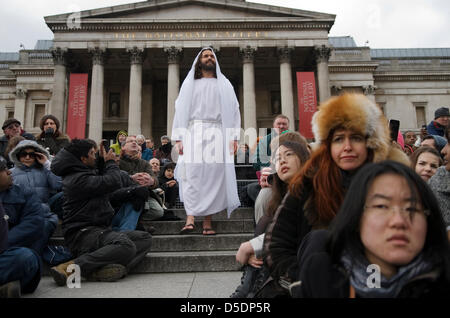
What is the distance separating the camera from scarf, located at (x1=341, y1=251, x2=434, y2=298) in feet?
4.57

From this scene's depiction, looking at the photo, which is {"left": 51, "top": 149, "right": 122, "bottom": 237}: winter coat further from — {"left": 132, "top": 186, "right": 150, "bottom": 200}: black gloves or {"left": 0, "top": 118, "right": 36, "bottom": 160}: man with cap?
{"left": 0, "top": 118, "right": 36, "bottom": 160}: man with cap

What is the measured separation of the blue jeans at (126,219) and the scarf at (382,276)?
3.69 meters

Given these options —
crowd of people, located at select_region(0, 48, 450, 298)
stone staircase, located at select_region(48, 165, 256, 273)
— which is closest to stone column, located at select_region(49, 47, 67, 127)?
crowd of people, located at select_region(0, 48, 450, 298)

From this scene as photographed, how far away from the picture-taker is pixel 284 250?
6.77 ft

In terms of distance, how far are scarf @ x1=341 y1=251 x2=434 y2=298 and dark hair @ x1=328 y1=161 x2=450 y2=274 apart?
39 mm

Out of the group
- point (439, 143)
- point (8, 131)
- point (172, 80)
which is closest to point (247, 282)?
point (439, 143)

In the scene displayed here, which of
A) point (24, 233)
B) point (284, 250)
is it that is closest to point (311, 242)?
point (284, 250)

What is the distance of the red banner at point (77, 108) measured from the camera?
21766 mm

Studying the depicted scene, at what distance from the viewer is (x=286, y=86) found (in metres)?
24.9

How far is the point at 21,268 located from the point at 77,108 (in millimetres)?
20492

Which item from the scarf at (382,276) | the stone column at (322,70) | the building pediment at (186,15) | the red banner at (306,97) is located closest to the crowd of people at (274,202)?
the scarf at (382,276)

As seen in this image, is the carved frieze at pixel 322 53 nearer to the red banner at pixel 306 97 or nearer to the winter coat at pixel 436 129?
the red banner at pixel 306 97

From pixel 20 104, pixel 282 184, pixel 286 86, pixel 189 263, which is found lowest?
pixel 189 263

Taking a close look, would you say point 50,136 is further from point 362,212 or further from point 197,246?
point 362,212
